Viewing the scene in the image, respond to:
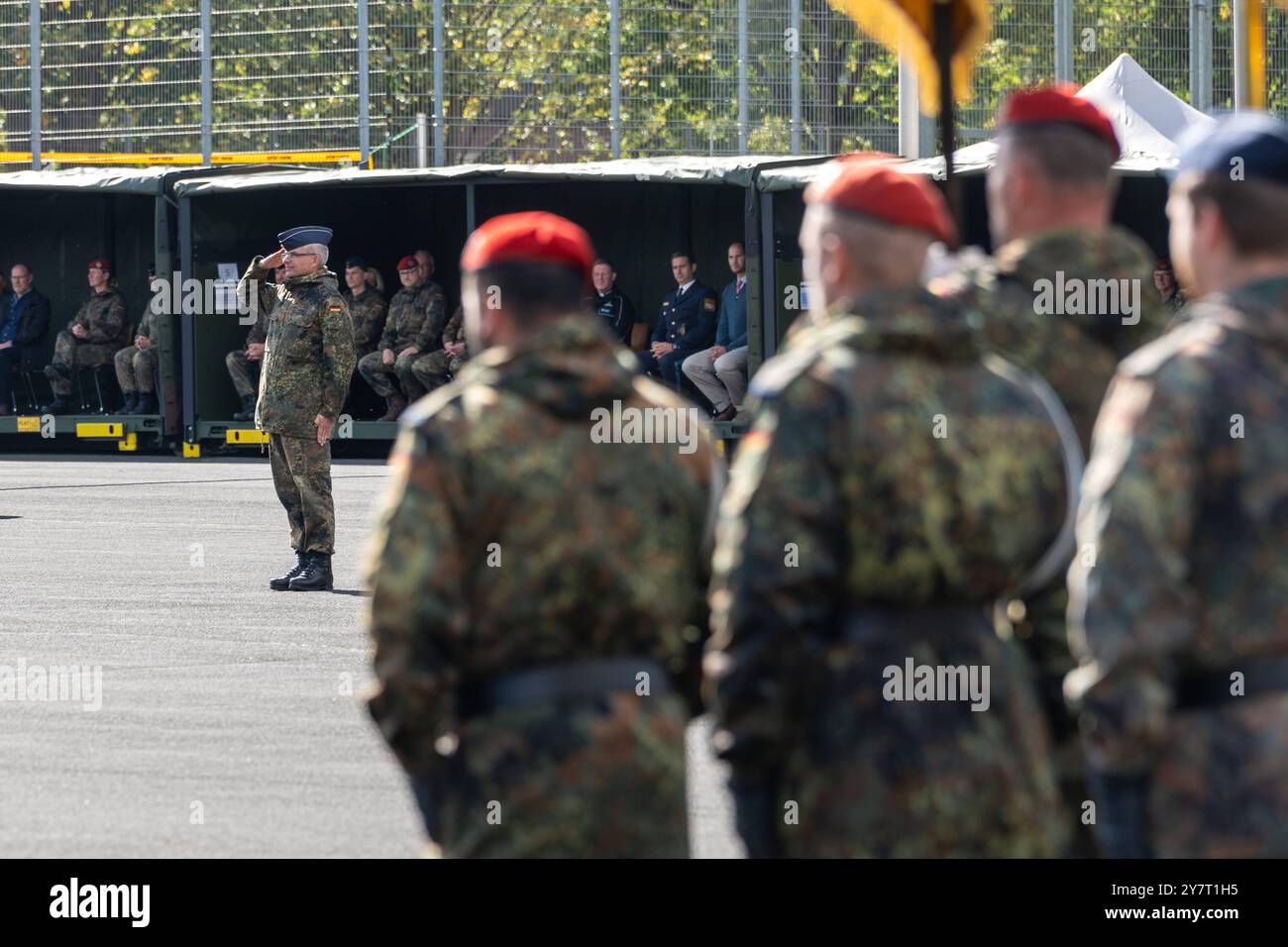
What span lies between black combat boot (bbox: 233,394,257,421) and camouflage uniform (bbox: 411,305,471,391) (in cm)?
165

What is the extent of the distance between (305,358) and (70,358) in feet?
37.3

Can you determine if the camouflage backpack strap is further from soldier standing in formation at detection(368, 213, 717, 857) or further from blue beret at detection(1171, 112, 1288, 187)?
soldier standing in formation at detection(368, 213, 717, 857)

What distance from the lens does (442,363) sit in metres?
21.7

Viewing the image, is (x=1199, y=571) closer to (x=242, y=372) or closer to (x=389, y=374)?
(x=389, y=374)

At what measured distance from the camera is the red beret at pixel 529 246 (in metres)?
4.14

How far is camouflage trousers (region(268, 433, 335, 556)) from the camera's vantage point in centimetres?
1259

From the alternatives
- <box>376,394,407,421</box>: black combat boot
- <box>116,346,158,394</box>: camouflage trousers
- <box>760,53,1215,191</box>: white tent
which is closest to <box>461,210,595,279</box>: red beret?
<box>760,53,1215,191</box>: white tent

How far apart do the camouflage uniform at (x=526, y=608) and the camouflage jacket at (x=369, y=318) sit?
18621 mm

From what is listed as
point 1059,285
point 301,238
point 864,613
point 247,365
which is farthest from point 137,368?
point 864,613

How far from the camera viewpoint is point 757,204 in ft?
65.6

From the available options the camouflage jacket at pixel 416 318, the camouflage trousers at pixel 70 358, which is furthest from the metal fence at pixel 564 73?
the camouflage trousers at pixel 70 358
